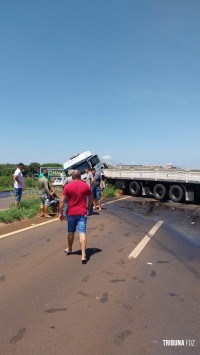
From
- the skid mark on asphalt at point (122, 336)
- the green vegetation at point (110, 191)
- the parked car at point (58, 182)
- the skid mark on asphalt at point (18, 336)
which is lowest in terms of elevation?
the skid mark on asphalt at point (122, 336)

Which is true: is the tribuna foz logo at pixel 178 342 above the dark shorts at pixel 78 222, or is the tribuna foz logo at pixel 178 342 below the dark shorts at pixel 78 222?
below

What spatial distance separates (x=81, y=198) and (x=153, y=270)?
1.90 meters

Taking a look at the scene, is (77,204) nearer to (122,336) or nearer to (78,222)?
(78,222)

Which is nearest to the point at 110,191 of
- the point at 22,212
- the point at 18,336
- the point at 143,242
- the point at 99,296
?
the point at 22,212

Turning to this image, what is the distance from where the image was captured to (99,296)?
504 centimetres

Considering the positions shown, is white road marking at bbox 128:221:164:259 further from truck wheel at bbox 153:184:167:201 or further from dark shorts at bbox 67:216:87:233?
truck wheel at bbox 153:184:167:201

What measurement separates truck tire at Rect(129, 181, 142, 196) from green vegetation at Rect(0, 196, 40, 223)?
973cm

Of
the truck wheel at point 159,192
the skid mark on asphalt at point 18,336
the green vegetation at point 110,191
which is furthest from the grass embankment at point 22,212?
the truck wheel at point 159,192

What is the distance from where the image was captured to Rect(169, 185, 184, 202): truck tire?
1970 centimetres

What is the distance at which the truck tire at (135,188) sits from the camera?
22.5 metres

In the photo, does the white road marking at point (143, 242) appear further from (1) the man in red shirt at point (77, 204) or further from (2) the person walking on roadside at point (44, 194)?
(2) the person walking on roadside at point (44, 194)

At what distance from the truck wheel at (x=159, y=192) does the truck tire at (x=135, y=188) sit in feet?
4.82

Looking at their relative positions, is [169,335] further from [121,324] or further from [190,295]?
[190,295]

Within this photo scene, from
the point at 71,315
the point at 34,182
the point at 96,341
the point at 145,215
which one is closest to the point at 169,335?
the point at 96,341
